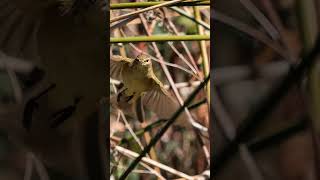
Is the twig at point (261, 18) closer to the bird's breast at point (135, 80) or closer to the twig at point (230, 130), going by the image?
the twig at point (230, 130)

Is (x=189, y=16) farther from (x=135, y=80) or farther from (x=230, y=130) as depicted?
(x=230, y=130)

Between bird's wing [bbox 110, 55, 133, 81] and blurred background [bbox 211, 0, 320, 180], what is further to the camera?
bird's wing [bbox 110, 55, 133, 81]

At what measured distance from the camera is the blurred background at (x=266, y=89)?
25.4 inches

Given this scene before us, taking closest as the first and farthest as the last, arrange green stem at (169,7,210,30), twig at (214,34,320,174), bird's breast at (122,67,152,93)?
twig at (214,34,320,174) → bird's breast at (122,67,152,93) → green stem at (169,7,210,30)

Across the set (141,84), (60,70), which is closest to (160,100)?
(141,84)

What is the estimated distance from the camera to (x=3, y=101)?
2.43 ft

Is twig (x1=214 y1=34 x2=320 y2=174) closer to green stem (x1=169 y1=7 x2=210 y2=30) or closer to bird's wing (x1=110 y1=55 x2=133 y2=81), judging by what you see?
bird's wing (x1=110 y1=55 x2=133 y2=81)

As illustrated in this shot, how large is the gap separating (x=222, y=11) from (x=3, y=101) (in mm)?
329

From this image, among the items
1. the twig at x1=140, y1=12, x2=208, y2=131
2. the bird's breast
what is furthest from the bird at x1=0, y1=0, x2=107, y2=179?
the twig at x1=140, y1=12, x2=208, y2=131

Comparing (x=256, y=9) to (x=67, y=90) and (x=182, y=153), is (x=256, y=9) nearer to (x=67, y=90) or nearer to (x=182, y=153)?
(x=67, y=90)

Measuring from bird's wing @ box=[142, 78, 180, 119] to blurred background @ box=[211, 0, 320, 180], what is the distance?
23 cm

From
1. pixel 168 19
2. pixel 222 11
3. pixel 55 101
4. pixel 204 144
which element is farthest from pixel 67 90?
pixel 204 144

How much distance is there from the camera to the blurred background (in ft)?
2.12

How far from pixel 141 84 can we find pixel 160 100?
9cm
